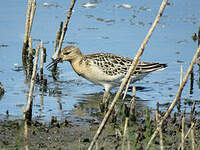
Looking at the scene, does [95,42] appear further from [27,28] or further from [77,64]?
[77,64]

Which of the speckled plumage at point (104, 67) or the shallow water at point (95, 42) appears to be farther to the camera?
the speckled plumage at point (104, 67)

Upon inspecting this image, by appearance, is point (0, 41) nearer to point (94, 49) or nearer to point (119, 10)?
point (94, 49)

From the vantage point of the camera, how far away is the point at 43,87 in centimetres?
974

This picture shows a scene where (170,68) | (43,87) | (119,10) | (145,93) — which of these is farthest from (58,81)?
(119,10)

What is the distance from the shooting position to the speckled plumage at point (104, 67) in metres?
9.86

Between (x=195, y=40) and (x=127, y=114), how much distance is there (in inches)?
217

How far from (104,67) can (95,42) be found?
2878 mm

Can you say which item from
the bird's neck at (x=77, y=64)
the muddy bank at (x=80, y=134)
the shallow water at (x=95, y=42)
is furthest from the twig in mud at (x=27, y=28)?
the muddy bank at (x=80, y=134)

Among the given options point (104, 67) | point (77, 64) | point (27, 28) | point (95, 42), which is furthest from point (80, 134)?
point (95, 42)

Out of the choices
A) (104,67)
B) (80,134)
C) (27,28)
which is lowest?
(80,134)

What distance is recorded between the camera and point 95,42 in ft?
41.7

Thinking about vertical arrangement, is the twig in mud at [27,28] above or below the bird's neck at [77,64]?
above

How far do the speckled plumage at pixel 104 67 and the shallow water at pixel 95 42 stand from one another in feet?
1.08

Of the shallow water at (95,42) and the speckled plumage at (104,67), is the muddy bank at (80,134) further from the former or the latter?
the speckled plumage at (104,67)
